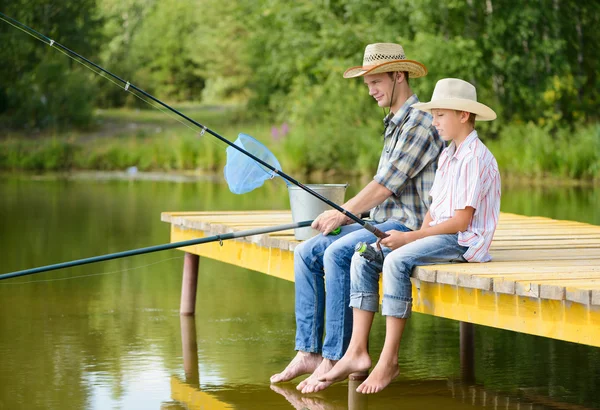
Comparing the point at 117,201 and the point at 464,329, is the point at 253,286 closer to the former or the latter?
the point at 464,329

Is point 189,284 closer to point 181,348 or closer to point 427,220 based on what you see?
point 181,348

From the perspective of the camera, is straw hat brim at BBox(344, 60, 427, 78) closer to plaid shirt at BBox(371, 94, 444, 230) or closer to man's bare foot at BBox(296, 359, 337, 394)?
plaid shirt at BBox(371, 94, 444, 230)

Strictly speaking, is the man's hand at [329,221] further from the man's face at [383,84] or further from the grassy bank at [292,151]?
the grassy bank at [292,151]

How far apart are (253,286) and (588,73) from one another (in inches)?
616

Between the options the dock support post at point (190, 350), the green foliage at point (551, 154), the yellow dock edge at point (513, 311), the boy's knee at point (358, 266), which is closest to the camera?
the yellow dock edge at point (513, 311)

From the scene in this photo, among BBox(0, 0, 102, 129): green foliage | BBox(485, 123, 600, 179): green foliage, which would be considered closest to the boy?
BBox(485, 123, 600, 179): green foliage

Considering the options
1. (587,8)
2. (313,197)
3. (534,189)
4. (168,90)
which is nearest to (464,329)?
(313,197)

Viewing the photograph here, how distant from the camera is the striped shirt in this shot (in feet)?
14.0

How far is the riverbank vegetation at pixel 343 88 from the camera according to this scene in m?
19.8

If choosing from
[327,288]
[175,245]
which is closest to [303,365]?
[327,288]

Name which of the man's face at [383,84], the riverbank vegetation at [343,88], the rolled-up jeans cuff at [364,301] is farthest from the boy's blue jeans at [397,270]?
the riverbank vegetation at [343,88]

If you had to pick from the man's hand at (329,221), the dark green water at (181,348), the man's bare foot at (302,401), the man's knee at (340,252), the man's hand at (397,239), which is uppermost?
the man's hand at (329,221)

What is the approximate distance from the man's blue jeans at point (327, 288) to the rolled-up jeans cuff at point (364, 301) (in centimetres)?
14

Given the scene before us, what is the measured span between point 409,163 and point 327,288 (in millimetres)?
541
